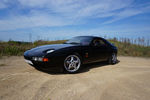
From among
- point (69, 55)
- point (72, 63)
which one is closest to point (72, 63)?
point (72, 63)

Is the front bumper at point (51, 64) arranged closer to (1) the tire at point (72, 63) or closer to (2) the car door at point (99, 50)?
(1) the tire at point (72, 63)

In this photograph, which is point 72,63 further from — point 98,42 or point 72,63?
point 98,42

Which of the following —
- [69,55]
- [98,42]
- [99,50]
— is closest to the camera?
[69,55]

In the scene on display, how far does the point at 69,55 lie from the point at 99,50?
4.48ft

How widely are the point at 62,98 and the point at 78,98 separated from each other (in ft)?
0.82

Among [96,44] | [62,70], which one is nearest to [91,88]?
[62,70]

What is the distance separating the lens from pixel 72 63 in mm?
2908

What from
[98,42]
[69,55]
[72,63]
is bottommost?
[72,63]

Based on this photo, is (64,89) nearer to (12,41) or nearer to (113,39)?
(12,41)

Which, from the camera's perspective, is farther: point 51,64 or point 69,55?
point 69,55

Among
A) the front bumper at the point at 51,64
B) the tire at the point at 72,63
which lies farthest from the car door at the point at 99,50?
the front bumper at the point at 51,64

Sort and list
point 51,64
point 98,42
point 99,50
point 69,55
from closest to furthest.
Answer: point 51,64 → point 69,55 → point 99,50 → point 98,42

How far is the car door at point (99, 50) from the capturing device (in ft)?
11.5

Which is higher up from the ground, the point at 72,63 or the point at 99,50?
the point at 99,50
